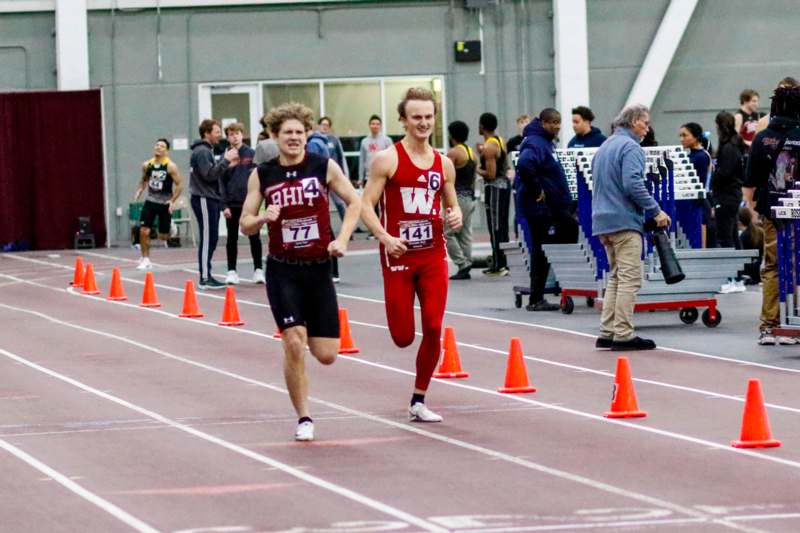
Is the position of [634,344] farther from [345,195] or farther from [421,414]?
[345,195]

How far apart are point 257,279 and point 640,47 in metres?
13.9

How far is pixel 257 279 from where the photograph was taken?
23.2 metres

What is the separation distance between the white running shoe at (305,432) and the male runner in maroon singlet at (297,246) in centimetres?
4

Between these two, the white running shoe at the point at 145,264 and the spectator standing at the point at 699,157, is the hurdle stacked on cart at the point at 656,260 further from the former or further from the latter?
the white running shoe at the point at 145,264

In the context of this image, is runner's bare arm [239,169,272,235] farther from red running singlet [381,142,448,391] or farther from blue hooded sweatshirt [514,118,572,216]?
blue hooded sweatshirt [514,118,572,216]

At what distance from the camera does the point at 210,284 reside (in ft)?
74.4

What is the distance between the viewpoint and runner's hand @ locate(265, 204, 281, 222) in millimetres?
10492

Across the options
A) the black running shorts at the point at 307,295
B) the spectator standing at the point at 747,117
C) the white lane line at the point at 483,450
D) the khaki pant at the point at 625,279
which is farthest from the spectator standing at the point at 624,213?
the spectator standing at the point at 747,117

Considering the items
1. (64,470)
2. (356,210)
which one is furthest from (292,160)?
(64,470)

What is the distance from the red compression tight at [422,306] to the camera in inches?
440

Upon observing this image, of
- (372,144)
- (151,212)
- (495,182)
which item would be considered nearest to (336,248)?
(495,182)

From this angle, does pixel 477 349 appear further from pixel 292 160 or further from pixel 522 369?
pixel 292 160

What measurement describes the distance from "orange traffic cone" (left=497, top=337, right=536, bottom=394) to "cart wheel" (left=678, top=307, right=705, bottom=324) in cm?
479

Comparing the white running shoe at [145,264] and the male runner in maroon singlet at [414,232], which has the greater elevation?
the male runner in maroon singlet at [414,232]
